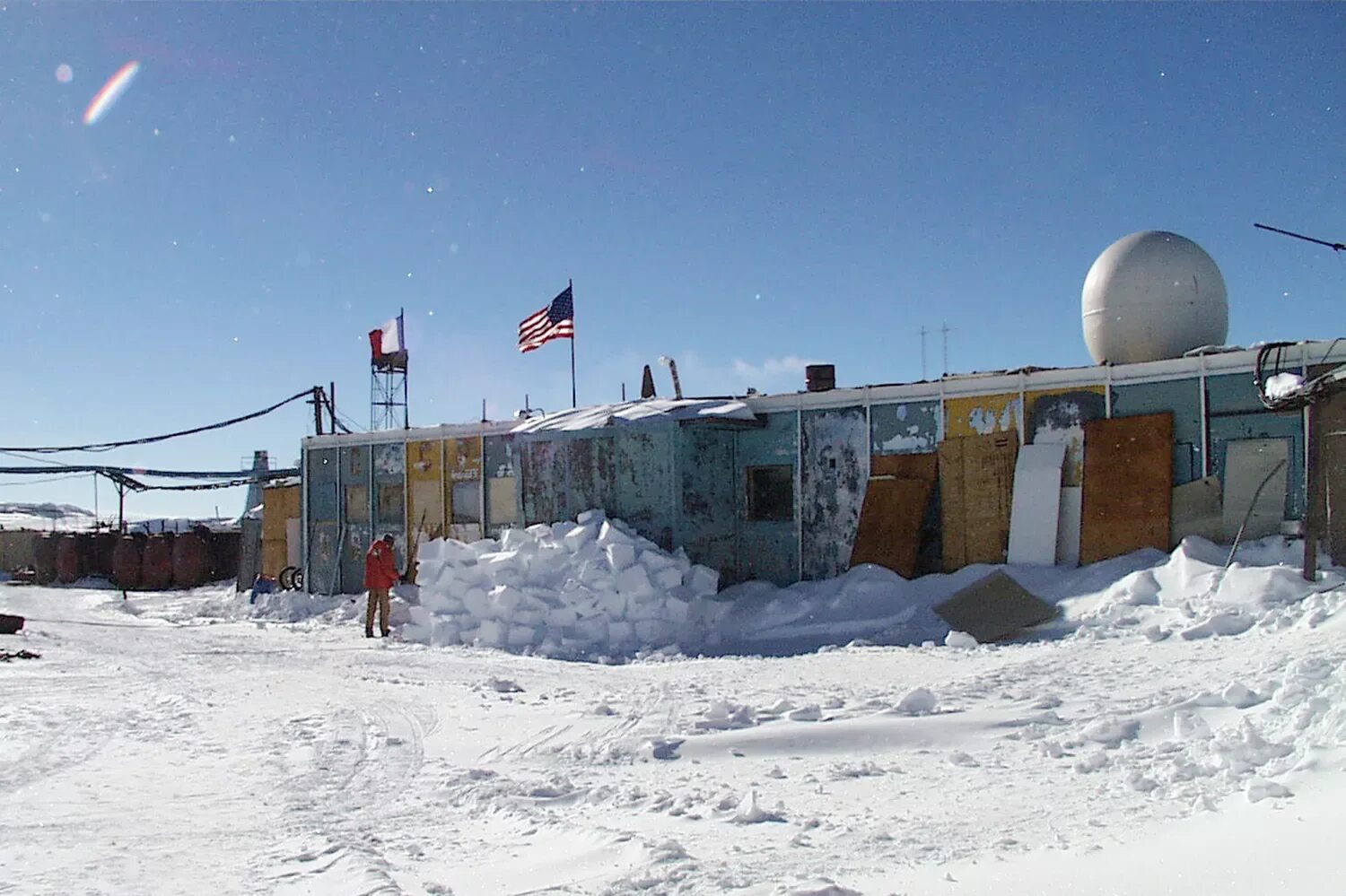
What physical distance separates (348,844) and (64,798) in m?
2.62

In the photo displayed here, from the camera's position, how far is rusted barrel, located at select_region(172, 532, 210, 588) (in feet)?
A: 124

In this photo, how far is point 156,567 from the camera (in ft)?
123

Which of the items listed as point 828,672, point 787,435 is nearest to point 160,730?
point 828,672

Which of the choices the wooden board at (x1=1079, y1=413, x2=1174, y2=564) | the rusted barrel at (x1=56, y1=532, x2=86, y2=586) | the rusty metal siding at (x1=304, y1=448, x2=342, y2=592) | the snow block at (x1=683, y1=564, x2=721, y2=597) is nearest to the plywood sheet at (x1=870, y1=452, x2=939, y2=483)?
the wooden board at (x1=1079, y1=413, x2=1174, y2=564)

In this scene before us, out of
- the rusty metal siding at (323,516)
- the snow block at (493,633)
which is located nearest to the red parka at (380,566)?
the snow block at (493,633)

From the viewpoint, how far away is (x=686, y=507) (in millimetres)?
17047

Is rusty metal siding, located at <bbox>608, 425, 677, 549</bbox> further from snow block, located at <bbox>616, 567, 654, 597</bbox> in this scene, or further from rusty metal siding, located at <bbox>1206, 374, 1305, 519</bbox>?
rusty metal siding, located at <bbox>1206, 374, 1305, 519</bbox>

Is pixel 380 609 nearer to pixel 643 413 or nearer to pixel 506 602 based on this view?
pixel 506 602

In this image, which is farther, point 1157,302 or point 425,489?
point 425,489

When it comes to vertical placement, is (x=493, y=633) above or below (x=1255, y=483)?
below

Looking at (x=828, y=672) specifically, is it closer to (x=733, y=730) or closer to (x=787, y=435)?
(x=733, y=730)

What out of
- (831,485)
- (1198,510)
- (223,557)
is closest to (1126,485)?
(1198,510)

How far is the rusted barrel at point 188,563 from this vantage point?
124 ft

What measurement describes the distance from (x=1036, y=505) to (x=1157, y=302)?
3493mm
